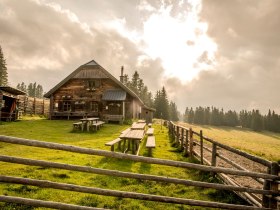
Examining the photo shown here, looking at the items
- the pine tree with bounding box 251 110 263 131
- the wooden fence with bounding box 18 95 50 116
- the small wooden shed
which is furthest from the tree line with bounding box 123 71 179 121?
the pine tree with bounding box 251 110 263 131

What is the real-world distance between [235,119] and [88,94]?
4178 inches

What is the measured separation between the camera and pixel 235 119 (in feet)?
385

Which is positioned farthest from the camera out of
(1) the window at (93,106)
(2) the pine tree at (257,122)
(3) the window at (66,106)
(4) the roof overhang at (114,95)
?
(2) the pine tree at (257,122)

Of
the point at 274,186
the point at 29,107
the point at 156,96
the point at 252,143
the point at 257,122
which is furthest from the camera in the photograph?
the point at 257,122

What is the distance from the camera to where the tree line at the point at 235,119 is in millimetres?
103812

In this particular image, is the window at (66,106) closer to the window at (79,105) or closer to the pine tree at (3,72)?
the window at (79,105)

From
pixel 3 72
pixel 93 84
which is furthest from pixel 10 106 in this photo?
pixel 3 72

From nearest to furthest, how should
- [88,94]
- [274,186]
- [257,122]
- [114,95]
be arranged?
1. [274,186]
2. [114,95]
3. [88,94]
4. [257,122]

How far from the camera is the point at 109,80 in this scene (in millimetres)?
30469

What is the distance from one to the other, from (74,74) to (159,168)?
83.9 ft

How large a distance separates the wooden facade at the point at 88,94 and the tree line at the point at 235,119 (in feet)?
296

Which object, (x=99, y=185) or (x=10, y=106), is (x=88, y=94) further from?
(x=99, y=185)

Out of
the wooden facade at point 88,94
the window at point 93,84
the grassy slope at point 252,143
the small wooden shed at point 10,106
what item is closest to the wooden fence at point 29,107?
the small wooden shed at point 10,106

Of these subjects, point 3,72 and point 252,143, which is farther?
point 3,72
